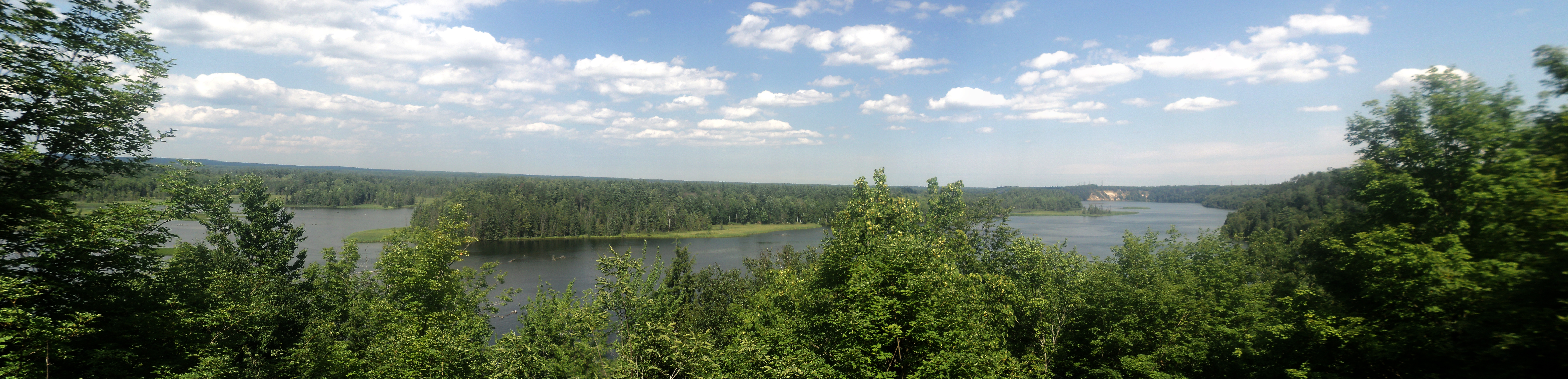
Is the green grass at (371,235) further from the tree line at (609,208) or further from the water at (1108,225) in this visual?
the water at (1108,225)

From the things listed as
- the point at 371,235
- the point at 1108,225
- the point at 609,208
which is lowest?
the point at 371,235

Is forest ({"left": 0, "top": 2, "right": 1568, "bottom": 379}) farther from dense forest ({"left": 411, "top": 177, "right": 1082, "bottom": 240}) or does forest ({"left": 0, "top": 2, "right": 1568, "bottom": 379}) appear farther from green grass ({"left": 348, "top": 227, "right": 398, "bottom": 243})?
green grass ({"left": 348, "top": 227, "right": 398, "bottom": 243})

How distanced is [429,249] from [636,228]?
70.1m

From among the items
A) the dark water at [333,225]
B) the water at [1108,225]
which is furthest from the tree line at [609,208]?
the water at [1108,225]

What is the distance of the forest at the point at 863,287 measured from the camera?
6219 millimetres

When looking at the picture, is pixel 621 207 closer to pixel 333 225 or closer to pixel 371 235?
pixel 371 235

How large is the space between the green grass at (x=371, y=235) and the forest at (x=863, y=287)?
1770 inches

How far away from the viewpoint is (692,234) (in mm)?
81625

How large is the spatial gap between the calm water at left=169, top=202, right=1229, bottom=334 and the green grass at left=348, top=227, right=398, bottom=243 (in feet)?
4.48

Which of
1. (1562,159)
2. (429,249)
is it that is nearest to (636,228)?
(429,249)

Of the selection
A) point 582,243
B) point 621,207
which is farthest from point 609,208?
point 582,243

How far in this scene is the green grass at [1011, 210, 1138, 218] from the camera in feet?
392

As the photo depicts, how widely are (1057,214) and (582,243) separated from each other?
349ft

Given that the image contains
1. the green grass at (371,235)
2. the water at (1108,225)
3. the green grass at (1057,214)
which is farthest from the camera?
the green grass at (1057,214)
